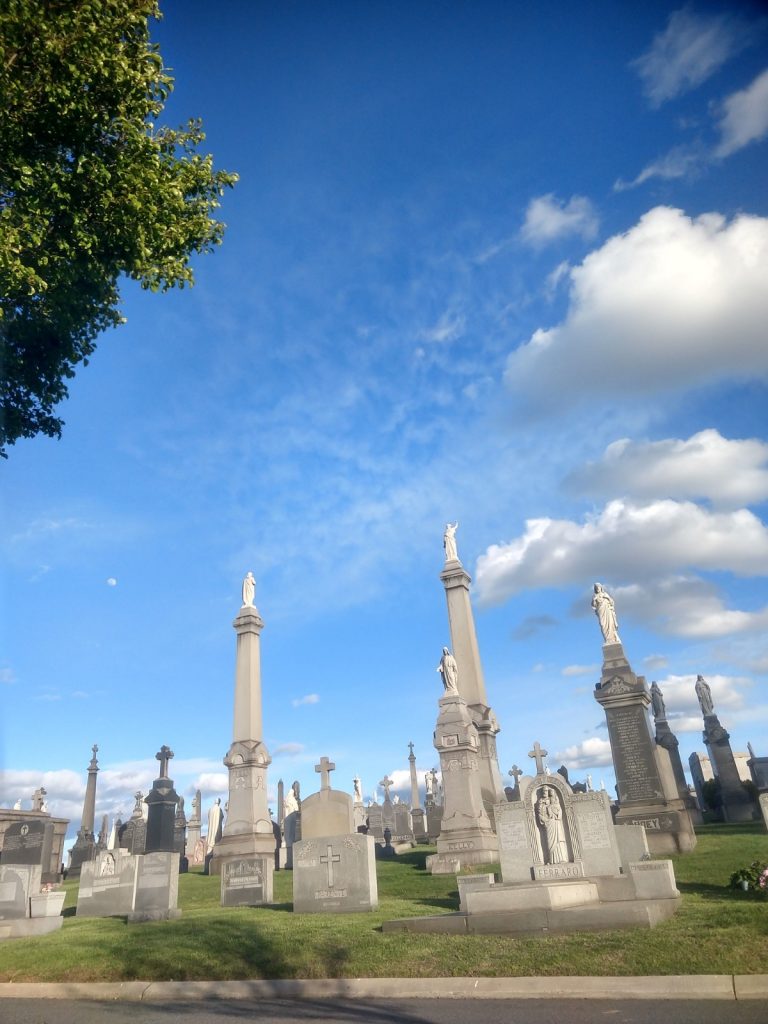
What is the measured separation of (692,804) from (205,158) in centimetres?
2166

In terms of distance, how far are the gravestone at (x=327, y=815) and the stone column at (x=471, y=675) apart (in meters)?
5.75

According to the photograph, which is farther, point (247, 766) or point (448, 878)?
point (247, 766)

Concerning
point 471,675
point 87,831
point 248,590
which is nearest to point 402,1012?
point 471,675

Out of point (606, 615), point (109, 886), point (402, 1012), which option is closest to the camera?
point (402, 1012)

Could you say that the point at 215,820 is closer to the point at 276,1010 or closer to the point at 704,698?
the point at 704,698

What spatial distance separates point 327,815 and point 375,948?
27.3 feet

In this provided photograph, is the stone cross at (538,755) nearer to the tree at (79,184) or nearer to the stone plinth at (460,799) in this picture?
the stone plinth at (460,799)

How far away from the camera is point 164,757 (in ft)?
83.8

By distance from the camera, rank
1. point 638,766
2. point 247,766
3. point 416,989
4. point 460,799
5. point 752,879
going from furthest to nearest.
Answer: point 247,766
point 460,799
point 638,766
point 752,879
point 416,989

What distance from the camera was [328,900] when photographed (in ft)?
39.2

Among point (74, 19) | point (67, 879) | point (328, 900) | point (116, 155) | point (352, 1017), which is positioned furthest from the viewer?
point (67, 879)

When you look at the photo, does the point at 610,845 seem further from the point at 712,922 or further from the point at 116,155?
the point at 116,155

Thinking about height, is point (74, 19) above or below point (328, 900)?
above

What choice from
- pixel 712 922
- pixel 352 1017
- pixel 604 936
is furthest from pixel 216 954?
pixel 712 922
